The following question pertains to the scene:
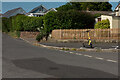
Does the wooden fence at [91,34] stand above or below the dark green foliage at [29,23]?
below

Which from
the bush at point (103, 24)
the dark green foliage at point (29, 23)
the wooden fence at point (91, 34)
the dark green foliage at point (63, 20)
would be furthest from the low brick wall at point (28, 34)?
the wooden fence at point (91, 34)

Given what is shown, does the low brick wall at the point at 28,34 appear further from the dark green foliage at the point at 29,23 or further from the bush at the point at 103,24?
the bush at the point at 103,24

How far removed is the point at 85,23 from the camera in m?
32.9

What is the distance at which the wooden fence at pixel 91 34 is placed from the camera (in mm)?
26406

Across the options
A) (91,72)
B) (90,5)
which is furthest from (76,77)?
(90,5)

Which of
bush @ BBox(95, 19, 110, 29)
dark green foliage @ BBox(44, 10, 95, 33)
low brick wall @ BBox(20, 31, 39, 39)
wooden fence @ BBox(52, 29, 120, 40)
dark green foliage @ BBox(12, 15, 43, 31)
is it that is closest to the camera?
wooden fence @ BBox(52, 29, 120, 40)

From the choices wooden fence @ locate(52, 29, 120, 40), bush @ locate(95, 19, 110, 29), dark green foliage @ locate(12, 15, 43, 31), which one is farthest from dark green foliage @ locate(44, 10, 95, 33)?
dark green foliage @ locate(12, 15, 43, 31)

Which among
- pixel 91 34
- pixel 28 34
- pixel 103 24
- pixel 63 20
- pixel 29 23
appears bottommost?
pixel 91 34

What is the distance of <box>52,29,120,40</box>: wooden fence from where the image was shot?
2641 centimetres

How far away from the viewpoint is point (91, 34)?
89.5 ft

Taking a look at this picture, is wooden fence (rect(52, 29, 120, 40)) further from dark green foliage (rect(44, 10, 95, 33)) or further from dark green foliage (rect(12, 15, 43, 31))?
dark green foliage (rect(12, 15, 43, 31))

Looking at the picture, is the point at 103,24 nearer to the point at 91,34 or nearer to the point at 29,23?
the point at 91,34

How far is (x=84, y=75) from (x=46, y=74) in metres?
1.28

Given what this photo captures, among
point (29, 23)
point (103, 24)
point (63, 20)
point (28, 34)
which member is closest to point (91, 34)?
point (63, 20)
